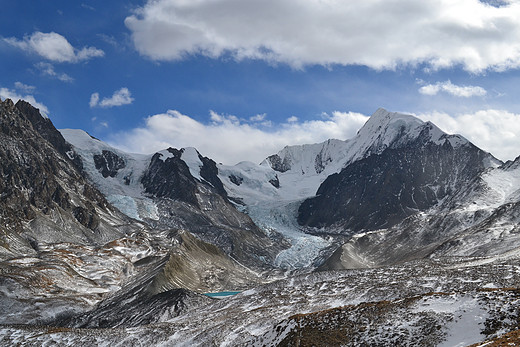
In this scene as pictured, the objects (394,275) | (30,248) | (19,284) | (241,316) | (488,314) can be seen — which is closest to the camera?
(488,314)

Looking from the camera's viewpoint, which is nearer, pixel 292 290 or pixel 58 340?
pixel 58 340

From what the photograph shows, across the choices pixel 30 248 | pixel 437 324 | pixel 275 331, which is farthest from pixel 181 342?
pixel 30 248

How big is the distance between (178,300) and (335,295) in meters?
58.0

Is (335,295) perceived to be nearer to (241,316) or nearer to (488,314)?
(241,316)

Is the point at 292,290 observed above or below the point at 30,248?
below

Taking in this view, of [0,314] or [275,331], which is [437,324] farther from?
[0,314]

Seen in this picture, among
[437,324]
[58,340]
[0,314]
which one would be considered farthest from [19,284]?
[437,324]

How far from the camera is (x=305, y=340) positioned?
51.9m

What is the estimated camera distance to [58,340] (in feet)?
267

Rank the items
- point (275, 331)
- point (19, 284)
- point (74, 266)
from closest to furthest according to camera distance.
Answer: point (275, 331) → point (19, 284) → point (74, 266)

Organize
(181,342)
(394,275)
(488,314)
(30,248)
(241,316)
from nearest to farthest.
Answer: (488,314)
(181,342)
(241,316)
(394,275)
(30,248)

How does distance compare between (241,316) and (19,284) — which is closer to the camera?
(241,316)

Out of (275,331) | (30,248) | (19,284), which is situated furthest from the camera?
(30,248)

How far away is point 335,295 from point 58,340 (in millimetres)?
45414
